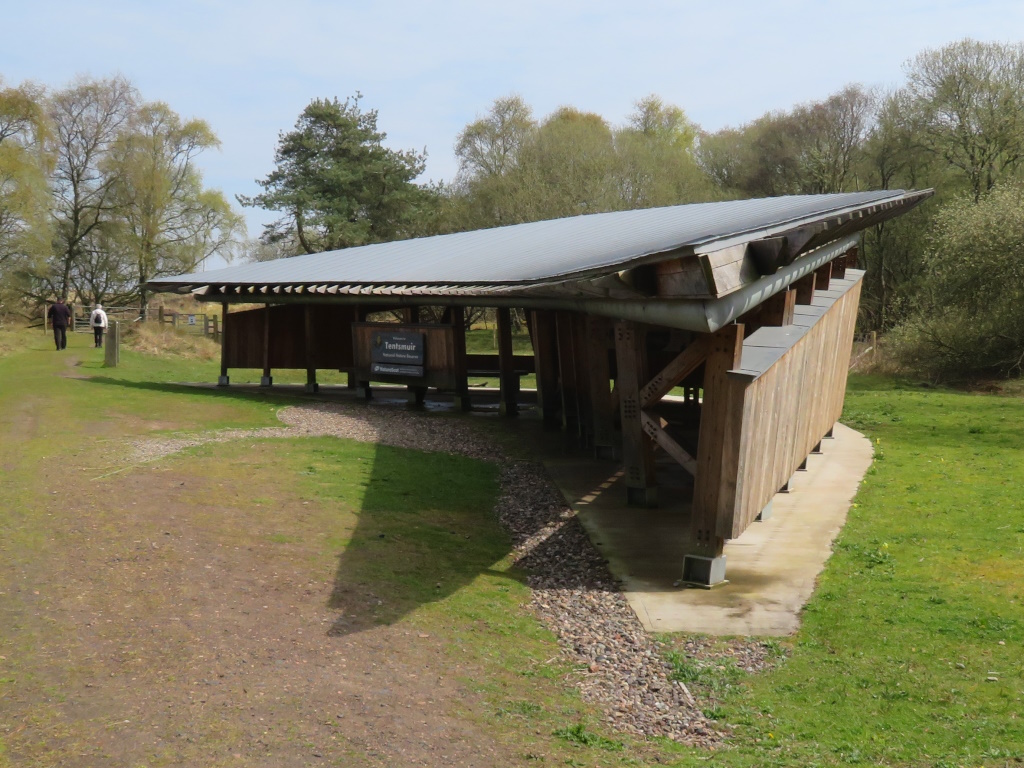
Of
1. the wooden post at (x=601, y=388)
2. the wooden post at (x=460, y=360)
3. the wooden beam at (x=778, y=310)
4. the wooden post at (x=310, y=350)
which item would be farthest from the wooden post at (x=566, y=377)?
the wooden post at (x=310, y=350)

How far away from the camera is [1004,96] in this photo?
3422 centimetres

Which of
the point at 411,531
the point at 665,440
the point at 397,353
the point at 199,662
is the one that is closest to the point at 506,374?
the point at 397,353

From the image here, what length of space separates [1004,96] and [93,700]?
3726 centimetres

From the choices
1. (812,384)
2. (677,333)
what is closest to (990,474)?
(812,384)

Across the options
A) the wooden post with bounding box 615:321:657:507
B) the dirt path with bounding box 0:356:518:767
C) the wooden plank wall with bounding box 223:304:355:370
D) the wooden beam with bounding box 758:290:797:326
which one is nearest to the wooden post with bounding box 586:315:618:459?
the wooden post with bounding box 615:321:657:507

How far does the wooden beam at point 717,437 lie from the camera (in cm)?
770

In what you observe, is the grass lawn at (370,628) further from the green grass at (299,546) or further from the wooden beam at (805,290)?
the wooden beam at (805,290)

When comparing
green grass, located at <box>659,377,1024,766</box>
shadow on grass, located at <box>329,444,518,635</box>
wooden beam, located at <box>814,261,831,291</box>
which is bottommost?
green grass, located at <box>659,377,1024,766</box>

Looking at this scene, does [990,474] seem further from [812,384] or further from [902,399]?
[902,399]

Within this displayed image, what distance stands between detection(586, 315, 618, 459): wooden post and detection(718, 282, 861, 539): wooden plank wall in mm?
2615

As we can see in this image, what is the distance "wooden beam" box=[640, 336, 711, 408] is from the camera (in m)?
8.39

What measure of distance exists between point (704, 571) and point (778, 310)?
303 centimetres

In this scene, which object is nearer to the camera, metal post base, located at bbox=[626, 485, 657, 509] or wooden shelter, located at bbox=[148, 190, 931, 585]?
wooden shelter, located at bbox=[148, 190, 931, 585]

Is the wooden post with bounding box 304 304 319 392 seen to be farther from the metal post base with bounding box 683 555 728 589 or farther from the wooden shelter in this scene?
the metal post base with bounding box 683 555 728 589
